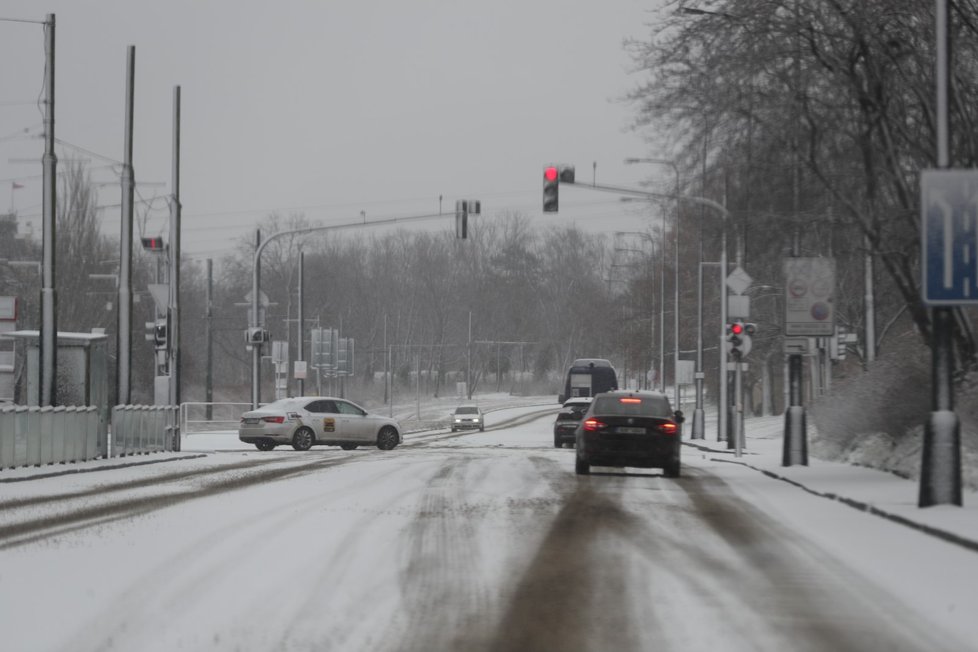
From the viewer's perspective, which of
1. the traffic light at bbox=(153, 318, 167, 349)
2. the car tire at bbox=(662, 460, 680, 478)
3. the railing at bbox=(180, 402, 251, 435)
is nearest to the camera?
the car tire at bbox=(662, 460, 680, 478)

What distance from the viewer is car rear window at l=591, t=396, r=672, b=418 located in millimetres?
25219

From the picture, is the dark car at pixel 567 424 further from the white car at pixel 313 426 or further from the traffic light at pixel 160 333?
the traffic light at pixel 160 333

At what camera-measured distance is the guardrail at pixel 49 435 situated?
2612 cm

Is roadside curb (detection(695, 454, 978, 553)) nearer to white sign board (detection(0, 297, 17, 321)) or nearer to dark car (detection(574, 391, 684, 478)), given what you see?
dark car (detection(574, 391, 684, 478))

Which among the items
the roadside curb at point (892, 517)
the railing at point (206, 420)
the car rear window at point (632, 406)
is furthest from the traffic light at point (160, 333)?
the roadside curb at point (892, 517)

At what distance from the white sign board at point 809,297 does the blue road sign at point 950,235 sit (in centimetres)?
932

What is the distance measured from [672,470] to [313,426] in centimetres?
1747

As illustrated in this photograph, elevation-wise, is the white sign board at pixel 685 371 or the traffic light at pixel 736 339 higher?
the traffic light at pixel 736 339

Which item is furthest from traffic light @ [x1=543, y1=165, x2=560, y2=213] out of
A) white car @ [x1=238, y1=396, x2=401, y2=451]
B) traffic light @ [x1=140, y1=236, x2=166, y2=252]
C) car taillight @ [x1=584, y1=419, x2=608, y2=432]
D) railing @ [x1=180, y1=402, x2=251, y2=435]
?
railing @ [x1=180, y1=402, x2=251, y2=435]

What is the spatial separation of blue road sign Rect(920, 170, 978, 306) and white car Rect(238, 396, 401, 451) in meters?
24.7

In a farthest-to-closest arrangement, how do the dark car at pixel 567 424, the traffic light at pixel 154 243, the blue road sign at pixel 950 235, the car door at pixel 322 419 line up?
the dark car at pixel 567 424 < the traffic light at pixel 154 243 < the car door at pixel 322 419 < the blue road sign at pixel 950 235

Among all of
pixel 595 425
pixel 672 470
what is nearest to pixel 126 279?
pixel 595 425

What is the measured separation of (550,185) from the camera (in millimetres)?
33594

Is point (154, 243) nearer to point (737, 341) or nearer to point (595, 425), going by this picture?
point (737, 341)
